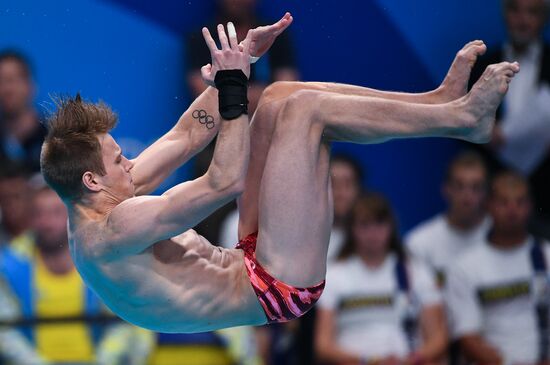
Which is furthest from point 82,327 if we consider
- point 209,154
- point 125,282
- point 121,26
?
point 125,282

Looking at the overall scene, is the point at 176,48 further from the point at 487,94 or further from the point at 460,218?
the point at 487,94

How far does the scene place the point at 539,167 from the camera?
7188 mm

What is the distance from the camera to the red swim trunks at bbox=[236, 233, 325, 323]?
13.9ft

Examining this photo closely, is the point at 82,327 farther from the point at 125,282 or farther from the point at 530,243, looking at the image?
the point at 530,243

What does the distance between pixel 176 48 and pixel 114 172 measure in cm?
313

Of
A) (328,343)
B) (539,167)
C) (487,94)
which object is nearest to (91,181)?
(487,94)

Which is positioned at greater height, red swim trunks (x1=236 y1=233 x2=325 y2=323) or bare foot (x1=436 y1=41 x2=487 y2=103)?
bare foot (x1=436 y1=41 x2=487 y2=103)

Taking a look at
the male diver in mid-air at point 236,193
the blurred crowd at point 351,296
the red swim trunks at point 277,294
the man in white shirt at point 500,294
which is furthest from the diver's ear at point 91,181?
the man in white shirt at point 500,294

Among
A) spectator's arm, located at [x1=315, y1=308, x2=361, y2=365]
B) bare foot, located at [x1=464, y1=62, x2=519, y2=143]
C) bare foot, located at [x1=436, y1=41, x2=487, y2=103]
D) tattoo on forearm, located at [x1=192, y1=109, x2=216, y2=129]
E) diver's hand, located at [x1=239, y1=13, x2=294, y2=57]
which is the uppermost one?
diver's hand, located at [x1=239, y1=13, x2=294, y2=57]

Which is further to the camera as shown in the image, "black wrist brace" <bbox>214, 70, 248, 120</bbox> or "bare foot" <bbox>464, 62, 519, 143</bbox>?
"bare foot" <bbox>464, 62, 519, 143</bbox>

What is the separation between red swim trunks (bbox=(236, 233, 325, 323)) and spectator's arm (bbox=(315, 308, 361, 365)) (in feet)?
6.88

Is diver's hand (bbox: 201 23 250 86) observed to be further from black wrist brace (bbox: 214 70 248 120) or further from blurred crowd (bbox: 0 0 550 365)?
blurred crowd (bbox: 0 0 550 365)

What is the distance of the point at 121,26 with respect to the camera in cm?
709

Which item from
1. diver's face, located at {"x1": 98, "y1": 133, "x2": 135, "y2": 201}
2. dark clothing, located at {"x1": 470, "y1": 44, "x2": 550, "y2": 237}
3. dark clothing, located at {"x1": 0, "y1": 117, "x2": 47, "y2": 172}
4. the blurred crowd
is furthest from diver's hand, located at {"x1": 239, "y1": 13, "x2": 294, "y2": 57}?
dark clothing, located at {"x1": 0, "y1": 117, "x2": 47, "y2": 172}
